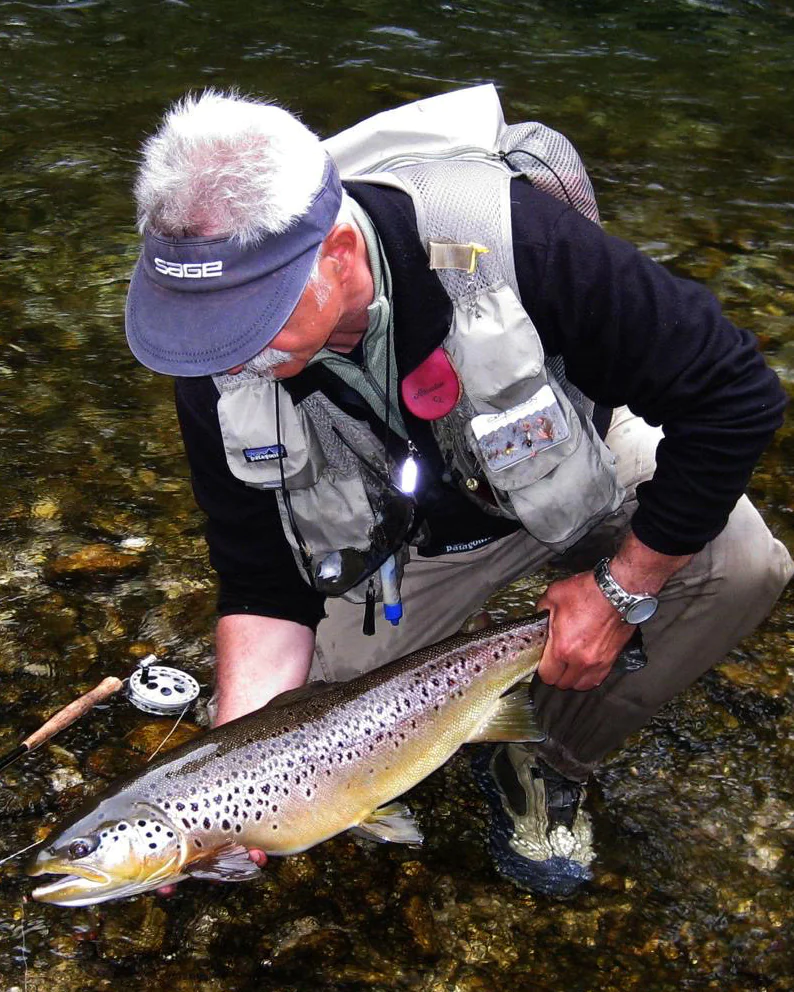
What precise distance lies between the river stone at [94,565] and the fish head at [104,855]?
159cm

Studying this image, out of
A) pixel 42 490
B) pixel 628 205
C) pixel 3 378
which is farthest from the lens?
pixel 628 205

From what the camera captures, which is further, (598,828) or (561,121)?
(561,121)

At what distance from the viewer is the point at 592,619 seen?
109 inches

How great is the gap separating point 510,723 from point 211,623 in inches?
50.8

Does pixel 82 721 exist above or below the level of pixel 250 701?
below

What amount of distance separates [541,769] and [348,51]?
23.5 feet

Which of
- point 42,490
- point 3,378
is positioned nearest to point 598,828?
point 42,490

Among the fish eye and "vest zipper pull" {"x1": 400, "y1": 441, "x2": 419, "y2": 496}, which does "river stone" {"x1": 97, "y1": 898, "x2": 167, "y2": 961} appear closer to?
the fish eye

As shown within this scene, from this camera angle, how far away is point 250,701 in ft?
9.83

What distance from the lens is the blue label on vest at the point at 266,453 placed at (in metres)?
2.80

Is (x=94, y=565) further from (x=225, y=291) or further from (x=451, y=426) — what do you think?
(x=225, y=291)

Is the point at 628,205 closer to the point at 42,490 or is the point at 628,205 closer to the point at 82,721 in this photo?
the point at 42,490

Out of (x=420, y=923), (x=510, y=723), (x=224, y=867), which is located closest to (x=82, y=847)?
(x=224, y=867)

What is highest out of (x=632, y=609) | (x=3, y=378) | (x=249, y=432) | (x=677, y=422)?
(x=677, y=422)
